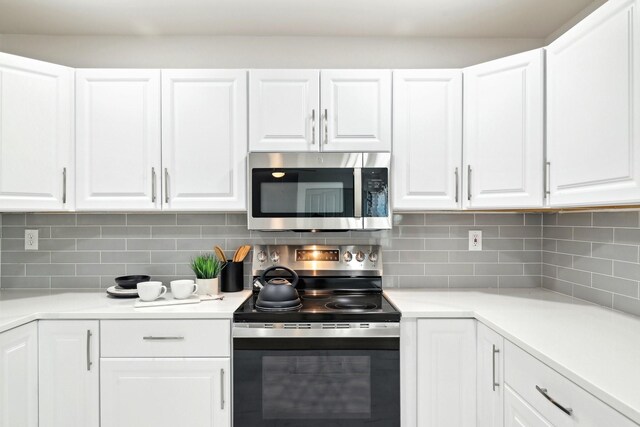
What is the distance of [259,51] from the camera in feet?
8.09

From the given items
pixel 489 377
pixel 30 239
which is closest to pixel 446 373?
pixel 489 377

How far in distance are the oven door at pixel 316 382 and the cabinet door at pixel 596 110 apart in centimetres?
102

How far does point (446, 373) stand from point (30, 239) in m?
2.43

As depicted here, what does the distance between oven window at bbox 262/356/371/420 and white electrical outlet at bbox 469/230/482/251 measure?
1047 mm

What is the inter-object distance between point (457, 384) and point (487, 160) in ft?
3.54

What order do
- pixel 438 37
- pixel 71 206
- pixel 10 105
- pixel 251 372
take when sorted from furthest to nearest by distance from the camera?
pixel 438 37, pixel 71 206, pixel 10 105, pixel 251 372

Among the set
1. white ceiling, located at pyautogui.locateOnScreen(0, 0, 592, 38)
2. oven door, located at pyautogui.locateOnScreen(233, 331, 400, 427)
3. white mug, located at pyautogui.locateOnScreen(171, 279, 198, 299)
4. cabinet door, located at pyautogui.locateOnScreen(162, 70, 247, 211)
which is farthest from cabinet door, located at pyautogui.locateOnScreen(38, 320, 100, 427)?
white ceiling, located at pyautogui.locateOnScreen(0, 0, 592, 38)

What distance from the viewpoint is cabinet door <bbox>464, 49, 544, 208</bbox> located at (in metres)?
1.89

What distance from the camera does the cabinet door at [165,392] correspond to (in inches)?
73.3

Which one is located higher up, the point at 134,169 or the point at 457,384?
the point at 134,169

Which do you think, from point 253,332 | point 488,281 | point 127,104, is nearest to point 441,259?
point 488,281

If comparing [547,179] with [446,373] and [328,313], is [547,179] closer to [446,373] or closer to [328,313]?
[446,373]

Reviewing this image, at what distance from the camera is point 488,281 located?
98.1 inches

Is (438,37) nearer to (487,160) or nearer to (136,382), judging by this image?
(487,160)
